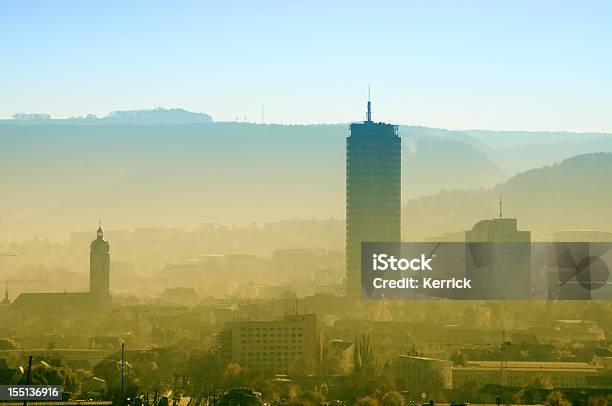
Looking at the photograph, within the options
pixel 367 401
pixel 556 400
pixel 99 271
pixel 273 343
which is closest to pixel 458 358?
pixel 273 343

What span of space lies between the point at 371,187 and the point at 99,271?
3068cm

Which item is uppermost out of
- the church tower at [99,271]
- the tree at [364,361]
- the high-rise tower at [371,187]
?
the high-rise tower at [371,187]

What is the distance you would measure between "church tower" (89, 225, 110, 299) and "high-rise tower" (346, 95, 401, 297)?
25943 millimetres

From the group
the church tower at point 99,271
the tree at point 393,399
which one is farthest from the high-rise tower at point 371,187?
the tree at point 393,399

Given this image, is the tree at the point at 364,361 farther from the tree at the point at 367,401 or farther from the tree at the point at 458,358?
the tree at the point at 367,401

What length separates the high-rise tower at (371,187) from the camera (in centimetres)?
18888

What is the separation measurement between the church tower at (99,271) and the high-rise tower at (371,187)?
2594 cm

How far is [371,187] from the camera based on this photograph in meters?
191

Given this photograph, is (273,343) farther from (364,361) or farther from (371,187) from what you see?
(371,187)

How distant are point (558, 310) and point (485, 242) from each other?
704 inches

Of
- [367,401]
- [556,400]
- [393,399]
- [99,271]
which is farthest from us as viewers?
[99,271]

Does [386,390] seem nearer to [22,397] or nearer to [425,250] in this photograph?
[22,397]

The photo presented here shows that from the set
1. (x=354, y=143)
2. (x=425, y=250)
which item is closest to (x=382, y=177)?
(x=354, y=143)

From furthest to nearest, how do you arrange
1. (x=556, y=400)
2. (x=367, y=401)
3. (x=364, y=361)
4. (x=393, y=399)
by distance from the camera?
1. (x=364, y=361)
2. (x=393, y=399)
3. (x=556, y=400)
4. (x=367, y=401)
